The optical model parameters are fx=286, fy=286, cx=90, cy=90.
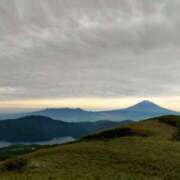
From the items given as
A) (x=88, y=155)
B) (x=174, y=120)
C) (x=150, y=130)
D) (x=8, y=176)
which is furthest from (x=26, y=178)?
(x=174, y=120)

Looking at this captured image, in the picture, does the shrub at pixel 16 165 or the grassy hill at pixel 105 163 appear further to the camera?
the shrub at pixel 16 165

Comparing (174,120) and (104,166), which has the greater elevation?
(174,120)

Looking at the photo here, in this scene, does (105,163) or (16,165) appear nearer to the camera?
(16,165)

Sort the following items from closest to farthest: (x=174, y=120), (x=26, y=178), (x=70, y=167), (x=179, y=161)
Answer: (x=26, y=178) < (x=70, y=167) < (x=179, y=161) < (x=174, y=120)

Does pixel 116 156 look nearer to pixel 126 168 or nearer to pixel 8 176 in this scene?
pixel 126 168

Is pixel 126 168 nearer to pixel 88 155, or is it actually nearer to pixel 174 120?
pixel 88 155

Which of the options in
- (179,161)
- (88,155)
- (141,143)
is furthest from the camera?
(141,143)

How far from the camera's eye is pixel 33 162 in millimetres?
42625

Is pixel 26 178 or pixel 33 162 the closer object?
pixel 26 178

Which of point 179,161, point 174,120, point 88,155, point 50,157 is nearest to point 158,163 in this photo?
point 179,161

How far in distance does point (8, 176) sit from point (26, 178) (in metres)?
3.50

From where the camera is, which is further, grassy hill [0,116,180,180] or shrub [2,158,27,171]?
shrub [2,158,27,171]

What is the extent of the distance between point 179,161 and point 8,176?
84.6 feet

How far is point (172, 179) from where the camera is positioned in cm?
3800
